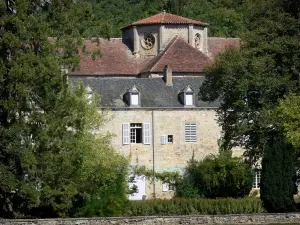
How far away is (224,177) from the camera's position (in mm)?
53969

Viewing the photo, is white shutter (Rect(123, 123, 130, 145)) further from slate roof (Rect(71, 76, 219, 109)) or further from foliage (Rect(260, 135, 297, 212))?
foliage (Rect(260, 135, 297, 212))

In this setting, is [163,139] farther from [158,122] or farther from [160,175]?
[160,175]

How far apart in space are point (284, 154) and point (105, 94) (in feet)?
50.8

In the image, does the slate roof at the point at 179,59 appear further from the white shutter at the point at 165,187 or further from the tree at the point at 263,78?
the tree at the point at 263,78

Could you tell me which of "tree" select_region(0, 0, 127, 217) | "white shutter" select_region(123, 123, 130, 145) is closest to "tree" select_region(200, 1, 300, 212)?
"white shutter" select_region(123, 123, 130, 145)

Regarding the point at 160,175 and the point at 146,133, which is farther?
the point at 146,133

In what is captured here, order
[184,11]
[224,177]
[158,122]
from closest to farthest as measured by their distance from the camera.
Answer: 1. [224,177]
2. [158,122]
3. [184,11]

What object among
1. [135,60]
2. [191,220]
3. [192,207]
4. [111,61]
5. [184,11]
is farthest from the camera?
[184,11]

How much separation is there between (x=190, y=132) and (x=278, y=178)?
13.4 meters

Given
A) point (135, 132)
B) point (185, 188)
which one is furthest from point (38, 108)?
point (185, 188)

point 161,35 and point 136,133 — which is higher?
point 161,35

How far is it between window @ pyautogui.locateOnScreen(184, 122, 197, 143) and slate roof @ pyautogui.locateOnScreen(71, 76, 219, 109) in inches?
42.7

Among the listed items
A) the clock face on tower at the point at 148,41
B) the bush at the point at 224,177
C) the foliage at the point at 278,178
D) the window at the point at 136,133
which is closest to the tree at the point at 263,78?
the foliage at the point at 278,178

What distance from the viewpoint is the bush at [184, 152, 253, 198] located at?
53812mm
